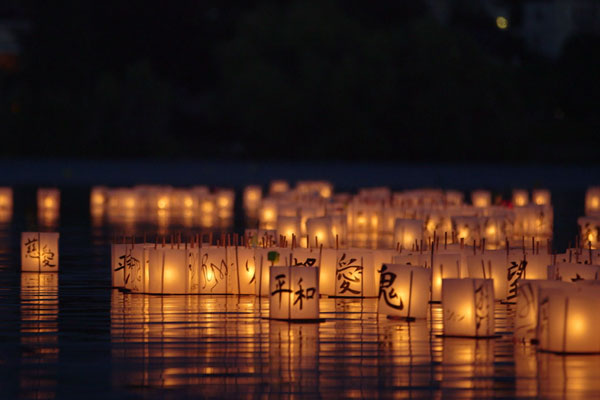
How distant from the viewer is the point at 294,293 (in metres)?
15.0

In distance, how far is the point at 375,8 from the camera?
292 feet

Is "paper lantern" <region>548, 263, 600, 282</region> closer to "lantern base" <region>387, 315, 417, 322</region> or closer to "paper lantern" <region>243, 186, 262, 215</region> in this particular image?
"lantern base" <region>387, 315, 417, 322</region>

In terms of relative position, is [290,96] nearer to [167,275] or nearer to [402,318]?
[167,275]

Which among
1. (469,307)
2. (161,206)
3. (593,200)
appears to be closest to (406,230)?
(469,307)

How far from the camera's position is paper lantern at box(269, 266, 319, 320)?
1484 cm

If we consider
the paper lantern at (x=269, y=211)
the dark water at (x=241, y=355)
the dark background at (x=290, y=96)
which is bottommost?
the dark water at (x=241, y=355)

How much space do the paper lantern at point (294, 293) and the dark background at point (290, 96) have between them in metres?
54.2

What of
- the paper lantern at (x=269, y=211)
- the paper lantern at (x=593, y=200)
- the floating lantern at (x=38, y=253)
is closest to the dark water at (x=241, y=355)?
the floating lantern at (x=38, y=253)

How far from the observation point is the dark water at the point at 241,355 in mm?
10945

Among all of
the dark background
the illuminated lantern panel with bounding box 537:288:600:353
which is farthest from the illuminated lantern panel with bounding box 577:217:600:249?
the dark background

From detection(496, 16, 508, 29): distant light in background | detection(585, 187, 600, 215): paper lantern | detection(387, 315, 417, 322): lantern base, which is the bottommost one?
detection(387, 315, 417, 322): lantern base

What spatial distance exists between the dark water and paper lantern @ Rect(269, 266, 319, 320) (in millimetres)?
262

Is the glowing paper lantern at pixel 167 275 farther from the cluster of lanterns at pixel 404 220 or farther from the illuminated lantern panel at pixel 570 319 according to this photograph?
the cluster of lanterns at pixel 404 220

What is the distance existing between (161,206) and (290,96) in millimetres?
30452
